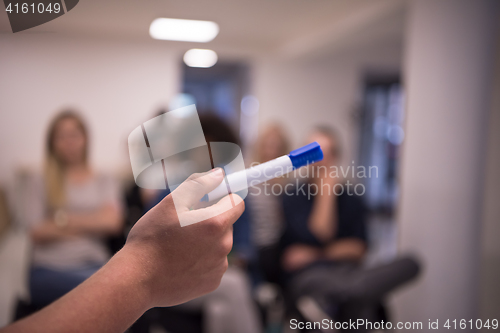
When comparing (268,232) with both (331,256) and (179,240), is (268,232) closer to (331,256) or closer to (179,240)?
(331,256)

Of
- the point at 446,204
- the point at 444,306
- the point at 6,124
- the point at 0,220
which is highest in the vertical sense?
the point at 6,124

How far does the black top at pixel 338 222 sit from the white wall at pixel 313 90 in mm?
91

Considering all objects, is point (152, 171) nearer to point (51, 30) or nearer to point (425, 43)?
point (51, 30)

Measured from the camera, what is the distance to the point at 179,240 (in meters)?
0.22

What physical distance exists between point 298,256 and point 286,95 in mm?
481

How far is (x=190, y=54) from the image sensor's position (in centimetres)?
38

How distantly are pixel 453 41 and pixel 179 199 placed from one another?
57 centimetres

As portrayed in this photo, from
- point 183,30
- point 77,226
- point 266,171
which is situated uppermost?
point 183,30

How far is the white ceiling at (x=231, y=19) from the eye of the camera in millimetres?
278

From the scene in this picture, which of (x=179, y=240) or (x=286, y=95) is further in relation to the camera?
(x=286, y=95)

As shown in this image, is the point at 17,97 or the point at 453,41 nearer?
the point at 17,97

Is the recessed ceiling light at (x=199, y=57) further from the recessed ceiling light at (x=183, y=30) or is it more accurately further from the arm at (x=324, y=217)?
the arm at (x=324, y=217)

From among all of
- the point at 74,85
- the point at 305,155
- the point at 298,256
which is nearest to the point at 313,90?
the point at 298,256

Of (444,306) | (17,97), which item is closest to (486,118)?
(444,306)
